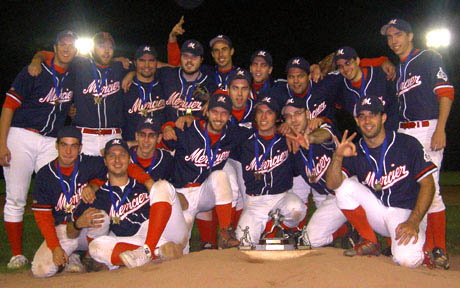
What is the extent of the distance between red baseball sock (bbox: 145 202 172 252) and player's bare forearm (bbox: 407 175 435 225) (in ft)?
6.88

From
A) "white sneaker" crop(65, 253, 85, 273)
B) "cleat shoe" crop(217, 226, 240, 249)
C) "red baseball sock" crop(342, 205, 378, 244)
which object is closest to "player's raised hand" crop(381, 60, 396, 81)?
"red baseball sock" crop(342, 205, 378, 244)

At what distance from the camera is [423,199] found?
4016 mm

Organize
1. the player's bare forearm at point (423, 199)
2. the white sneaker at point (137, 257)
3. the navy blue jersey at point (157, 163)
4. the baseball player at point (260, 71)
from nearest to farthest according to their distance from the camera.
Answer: the white sneaker at point (137, 257), the player's bare forearm at point (423, 199), the navy blue jersey at point (157, 163), the baseball player at point (260, 71)

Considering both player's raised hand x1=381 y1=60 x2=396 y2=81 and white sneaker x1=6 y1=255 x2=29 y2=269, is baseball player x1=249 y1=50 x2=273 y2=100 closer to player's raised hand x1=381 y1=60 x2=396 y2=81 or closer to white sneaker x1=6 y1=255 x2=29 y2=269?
player's raised hand x1=381 y1=60 x2=396 y2=81

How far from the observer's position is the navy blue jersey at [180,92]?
17.9 ft

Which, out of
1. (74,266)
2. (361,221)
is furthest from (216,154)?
(74,266)

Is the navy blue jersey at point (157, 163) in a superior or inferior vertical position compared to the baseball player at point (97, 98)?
inferior

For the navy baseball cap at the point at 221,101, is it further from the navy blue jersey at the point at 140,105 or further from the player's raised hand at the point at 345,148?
the player's raised hand at the point at 345,148

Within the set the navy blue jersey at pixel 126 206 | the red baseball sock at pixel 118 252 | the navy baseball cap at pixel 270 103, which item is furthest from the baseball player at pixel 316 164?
the red baseball sock at pixel 118 252

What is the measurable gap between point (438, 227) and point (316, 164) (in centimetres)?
132

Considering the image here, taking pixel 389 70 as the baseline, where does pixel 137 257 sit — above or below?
below

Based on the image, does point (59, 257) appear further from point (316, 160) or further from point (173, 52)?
point (173, 52)

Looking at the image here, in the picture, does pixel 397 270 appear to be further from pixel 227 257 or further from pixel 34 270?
pixel 34 270

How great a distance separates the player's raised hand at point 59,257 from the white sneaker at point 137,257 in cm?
63
